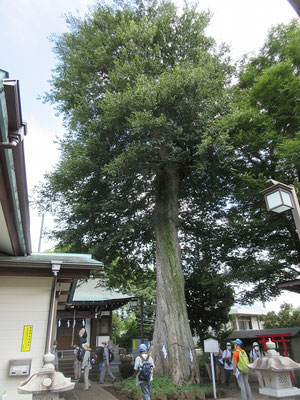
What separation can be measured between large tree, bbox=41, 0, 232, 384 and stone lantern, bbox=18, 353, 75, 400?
6.39 meters

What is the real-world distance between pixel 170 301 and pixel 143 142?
6311 mm

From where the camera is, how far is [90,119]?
1310cm

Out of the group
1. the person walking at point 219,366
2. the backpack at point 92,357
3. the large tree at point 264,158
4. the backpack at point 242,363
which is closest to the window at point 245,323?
the large tree at point 264,158

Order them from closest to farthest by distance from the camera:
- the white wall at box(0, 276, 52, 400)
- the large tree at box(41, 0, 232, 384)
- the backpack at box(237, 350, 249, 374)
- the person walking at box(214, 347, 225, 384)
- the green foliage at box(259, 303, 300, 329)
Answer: the white wall at box(0, 276, 52, 400)
the backpack at box(237, 350, 249, 374)
the large tree at box(41, 0, 232, 384)
the person walking at box(214, 347, 225, 384)
the green foliage at box(259, 303, 300, 329)

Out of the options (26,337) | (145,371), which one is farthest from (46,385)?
(145,371)

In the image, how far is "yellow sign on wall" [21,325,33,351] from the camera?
5.63 metres

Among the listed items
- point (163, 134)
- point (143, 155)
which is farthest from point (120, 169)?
point (163, 134)

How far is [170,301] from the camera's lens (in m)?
10.6

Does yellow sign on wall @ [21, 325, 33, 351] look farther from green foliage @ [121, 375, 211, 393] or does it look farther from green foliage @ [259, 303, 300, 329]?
green foliage @ [259, 303, 300, 329]

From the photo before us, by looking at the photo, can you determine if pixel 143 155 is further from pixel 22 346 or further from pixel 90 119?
pixel 22 346

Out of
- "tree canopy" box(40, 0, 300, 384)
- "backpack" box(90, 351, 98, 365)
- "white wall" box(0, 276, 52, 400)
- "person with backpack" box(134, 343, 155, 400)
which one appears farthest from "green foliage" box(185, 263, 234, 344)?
"white wall" box(0, 276, 52, 400)

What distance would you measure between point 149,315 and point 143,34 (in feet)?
65.6

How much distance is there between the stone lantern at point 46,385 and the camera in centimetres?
366

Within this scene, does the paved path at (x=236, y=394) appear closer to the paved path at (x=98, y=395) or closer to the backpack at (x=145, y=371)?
the paved path at (x=98, y=395)
